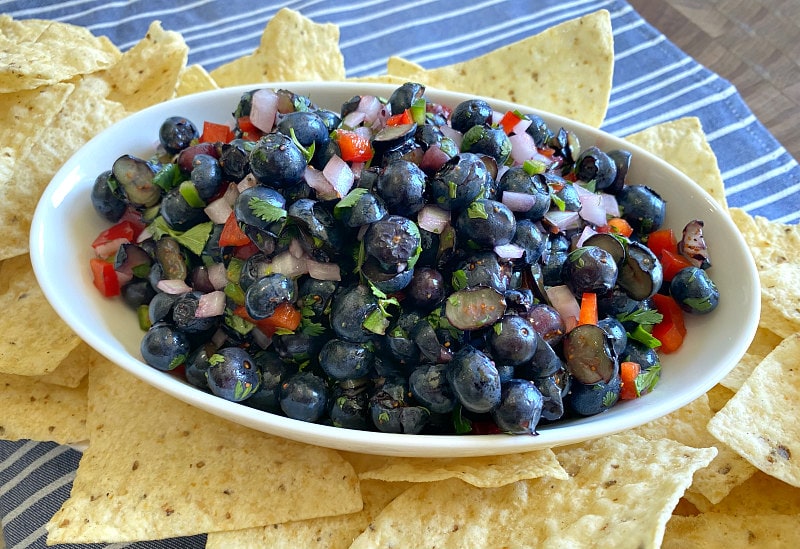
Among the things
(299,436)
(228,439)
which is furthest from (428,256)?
(228,439)

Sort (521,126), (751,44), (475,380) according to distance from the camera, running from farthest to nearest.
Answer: (751,44), (521,126), (475,380)

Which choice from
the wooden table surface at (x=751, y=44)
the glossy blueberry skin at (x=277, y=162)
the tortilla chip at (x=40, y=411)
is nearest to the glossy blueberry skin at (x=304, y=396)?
the glossy blueberry skin at (x=277, y=162)

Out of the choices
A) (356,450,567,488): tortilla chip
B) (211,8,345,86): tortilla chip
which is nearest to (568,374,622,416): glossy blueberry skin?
(356,450,567,488): tortilla chip

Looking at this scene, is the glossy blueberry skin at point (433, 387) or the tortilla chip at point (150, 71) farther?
the tortilla chip at point (150, 71)

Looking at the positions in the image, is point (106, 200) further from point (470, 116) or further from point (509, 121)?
point (509, 121)

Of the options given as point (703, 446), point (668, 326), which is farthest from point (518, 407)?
point (703, 446)

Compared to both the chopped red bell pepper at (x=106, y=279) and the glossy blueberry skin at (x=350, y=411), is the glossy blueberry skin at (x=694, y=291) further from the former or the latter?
the chopped red bell pepper at (x=106, y=279)
